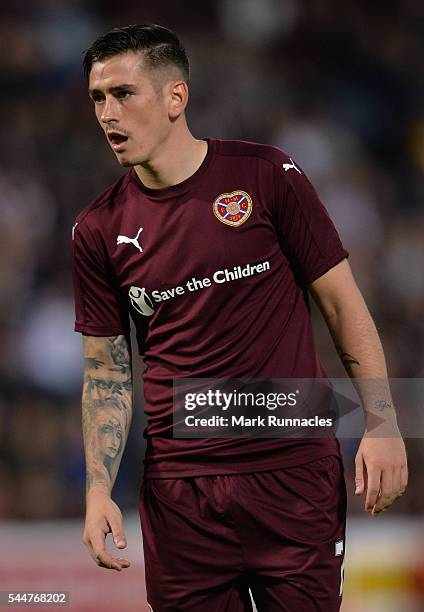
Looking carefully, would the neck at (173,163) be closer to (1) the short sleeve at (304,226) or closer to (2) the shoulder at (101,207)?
(2) the shoulder at (101,207)

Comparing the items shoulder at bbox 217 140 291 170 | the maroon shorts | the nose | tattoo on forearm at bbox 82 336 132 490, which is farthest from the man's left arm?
the nose

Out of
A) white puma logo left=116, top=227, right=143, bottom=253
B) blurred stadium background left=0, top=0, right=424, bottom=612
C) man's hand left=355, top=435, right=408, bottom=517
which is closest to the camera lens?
man's hand left=355, top=435, right=408, bottom=517

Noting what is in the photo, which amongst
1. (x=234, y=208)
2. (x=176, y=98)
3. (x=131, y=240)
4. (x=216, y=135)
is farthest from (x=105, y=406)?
(x=216, y=135)

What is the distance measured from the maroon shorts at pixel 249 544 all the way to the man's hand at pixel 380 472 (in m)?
0.17

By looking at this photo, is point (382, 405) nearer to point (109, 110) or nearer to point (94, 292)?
point (94, 292)

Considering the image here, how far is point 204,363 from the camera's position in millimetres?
2877

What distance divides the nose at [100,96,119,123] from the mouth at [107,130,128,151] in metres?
0.04

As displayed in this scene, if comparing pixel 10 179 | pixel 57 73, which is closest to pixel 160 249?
pixel 10 179

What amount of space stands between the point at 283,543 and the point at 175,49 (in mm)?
1423

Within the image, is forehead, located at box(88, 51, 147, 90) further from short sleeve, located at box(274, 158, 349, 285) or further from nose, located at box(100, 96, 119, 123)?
short sleeve, located at box(274, 158, 349, 285)

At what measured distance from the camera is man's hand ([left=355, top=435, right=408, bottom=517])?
107 inches

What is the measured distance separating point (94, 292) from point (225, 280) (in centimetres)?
43

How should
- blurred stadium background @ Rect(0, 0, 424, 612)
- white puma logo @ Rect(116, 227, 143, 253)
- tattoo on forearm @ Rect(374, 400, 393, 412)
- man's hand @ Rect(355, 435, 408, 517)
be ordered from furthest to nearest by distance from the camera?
blurred stadium background @ Rect(0, 0, 424, 612)
white puma logo @ Rect(116, 227, 143, 253)
tattoo on forearm @ Rect(374, 400, 393, 412)
man's hand @ Rect(355, 435, 408, 517)

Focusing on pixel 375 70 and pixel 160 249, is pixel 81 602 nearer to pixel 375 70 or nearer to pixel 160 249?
pixel 160 249
